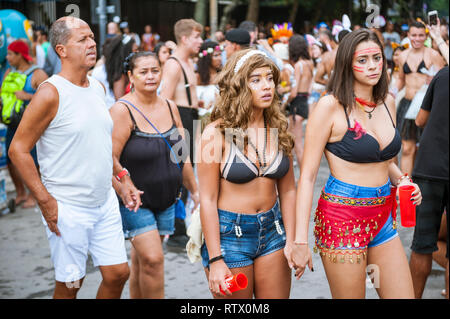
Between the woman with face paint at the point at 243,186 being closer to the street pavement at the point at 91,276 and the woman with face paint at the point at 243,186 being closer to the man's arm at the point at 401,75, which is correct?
the street pavement at the point at 91,276

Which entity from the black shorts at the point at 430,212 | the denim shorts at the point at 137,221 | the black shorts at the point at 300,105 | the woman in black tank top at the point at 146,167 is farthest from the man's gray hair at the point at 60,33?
the black shorts at the point at 300,105

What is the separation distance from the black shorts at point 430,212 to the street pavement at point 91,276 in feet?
2.22

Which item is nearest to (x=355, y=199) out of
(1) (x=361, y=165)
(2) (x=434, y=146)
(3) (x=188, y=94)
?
(1) (x=361, y=165)

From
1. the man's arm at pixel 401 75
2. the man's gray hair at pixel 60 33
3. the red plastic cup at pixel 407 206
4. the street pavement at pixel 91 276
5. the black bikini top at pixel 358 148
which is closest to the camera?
the black bikini top at pixel 358 148

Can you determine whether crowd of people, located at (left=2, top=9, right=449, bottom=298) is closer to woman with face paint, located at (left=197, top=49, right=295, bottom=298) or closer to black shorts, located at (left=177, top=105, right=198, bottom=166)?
woman with face paint, located at (left=197, top=49, right=295, bottom=298)

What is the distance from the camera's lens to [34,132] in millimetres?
3180

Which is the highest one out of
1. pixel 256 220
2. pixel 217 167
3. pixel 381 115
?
pixel 381 115

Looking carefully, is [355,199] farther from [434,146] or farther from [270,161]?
[434,146]

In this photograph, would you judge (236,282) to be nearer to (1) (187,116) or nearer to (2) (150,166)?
(2) (150,166)

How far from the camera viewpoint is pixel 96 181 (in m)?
3.38

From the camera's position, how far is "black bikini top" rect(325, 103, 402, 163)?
9.82 ft

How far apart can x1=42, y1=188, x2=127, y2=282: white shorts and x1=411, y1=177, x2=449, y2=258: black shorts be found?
2.06 metres

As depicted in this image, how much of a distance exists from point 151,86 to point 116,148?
52cm

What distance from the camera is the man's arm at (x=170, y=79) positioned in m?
5.61
